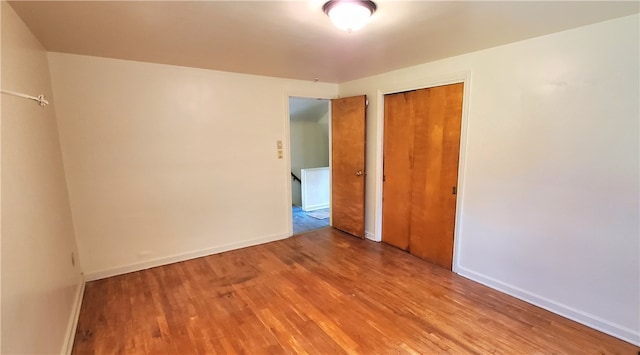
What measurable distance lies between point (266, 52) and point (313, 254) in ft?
7.76

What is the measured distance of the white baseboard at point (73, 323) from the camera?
190 centimetres

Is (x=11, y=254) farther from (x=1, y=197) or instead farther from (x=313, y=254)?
(x=313, y=254)

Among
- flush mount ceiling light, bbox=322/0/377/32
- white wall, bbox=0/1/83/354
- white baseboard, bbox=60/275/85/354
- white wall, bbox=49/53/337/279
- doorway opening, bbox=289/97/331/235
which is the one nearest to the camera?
white wall, bbox=0/1/83/354

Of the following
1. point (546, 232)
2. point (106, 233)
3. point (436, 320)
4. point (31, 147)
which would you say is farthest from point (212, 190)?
point (546, 232)

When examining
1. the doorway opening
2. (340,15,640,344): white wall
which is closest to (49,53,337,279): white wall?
the doorway opening

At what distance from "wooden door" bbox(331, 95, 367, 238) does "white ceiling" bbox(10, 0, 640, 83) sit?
3.50 feet

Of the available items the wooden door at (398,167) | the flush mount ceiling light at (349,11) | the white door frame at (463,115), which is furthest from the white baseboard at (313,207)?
the flush mount ceiling light at (349,11)

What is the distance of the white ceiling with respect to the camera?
1.69 metres

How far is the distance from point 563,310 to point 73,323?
3.86 metres

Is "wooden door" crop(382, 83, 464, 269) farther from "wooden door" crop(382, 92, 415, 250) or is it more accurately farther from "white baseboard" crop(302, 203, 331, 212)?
"white baseboard" crop(302, 203, 331, 212)

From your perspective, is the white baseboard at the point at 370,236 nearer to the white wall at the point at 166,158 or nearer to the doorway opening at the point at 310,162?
the doorway opening at the point at 310,162

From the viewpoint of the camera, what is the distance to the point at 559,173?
223 cm

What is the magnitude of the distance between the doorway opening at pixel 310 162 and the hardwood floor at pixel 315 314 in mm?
1664

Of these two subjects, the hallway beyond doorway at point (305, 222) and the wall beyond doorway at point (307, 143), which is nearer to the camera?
the hallway beyond doorway at point (305, 222)
